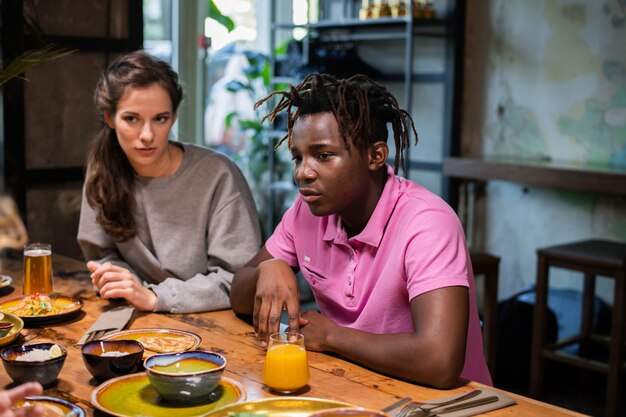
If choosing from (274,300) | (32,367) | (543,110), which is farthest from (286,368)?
(543,110)

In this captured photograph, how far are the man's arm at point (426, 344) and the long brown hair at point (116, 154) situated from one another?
3.21 feet

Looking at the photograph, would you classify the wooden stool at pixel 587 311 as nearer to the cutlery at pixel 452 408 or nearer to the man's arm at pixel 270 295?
the man's arm at pixel 270 295

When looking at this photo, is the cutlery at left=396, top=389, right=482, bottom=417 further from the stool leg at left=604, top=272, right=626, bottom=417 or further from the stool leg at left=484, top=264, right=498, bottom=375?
the stool leg at left=604, top=272, right=626, bottom=417

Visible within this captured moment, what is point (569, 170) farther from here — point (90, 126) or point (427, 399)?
point (427, 399)

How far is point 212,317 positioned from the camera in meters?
2.07

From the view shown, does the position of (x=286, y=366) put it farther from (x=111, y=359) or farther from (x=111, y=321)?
(x=111, y=321)

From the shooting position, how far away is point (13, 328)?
5.99ft

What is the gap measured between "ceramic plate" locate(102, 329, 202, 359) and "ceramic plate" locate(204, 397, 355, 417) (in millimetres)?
402

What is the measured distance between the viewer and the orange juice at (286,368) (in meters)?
1.46

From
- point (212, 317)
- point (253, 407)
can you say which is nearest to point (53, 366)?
point (253, 407)

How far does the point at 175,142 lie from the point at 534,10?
9.08 ft

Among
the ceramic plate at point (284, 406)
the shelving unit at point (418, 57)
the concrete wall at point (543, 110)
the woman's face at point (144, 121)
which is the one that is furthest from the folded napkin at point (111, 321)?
the concrete wall at point (543, 110)

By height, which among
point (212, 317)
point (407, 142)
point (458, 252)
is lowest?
point (212, 317)

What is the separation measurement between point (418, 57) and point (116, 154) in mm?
3053
